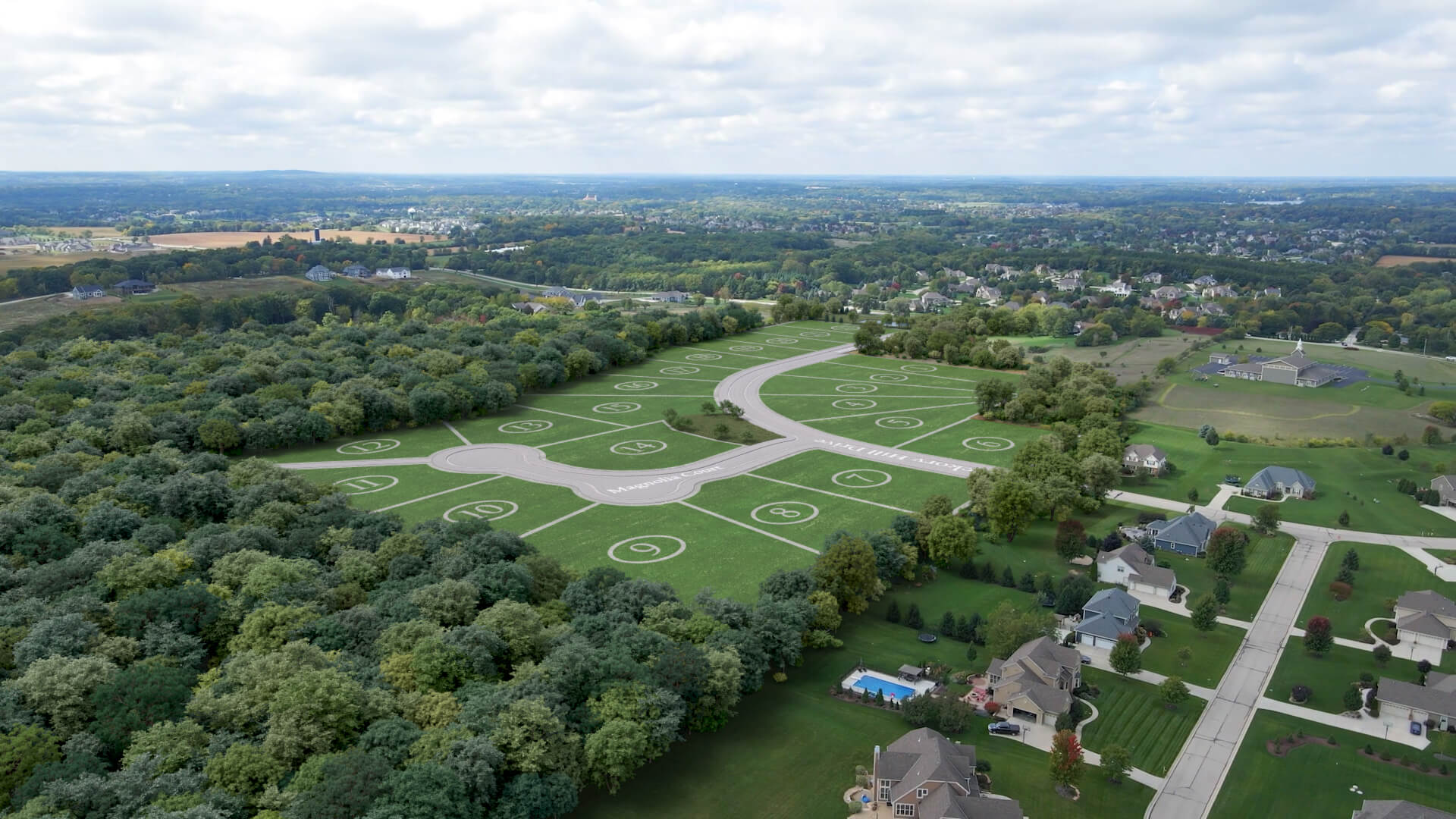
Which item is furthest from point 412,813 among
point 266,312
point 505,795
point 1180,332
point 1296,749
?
point 1180,332

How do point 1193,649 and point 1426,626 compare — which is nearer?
point 1426,626

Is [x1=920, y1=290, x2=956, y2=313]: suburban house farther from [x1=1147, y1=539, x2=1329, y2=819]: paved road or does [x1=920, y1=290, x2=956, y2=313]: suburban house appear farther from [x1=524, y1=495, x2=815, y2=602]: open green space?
[x1=1147, y1=539, x2=1329, y2=819]: paved road

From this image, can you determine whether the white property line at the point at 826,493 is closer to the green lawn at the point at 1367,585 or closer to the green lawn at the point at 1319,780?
the green lawn at the point at 1367,585

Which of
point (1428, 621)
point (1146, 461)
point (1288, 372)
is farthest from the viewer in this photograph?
point (1288, 372)

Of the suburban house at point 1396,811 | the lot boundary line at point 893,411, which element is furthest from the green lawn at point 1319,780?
the lot boundary line at point 893,411

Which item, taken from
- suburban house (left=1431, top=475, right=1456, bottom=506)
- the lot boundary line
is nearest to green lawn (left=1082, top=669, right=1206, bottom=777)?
suburban house (left=1431, top=475, right=1456, bottom=506)

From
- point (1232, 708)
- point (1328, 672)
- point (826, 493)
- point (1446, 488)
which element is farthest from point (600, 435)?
point (1446, 488)

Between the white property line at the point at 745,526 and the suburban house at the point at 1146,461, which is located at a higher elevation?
the suburban house at the point at 1146,461

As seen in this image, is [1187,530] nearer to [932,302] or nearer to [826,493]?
[826,493]
